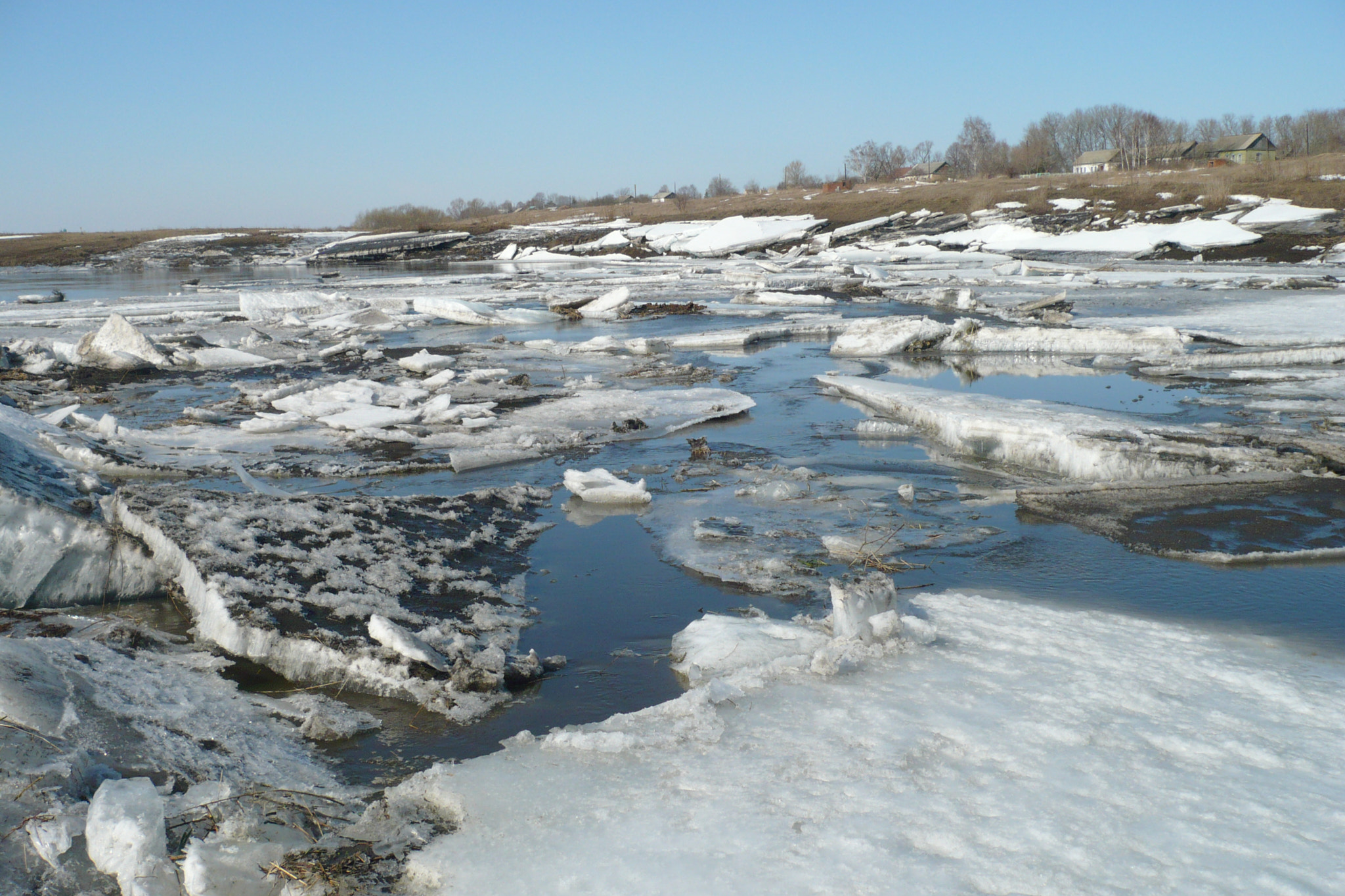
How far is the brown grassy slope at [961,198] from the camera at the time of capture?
1313 inches

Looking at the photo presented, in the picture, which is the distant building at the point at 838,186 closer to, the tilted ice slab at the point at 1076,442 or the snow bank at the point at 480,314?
the snow bank at the point at 480,314

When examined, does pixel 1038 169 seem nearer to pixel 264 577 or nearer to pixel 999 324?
pixel 999 324

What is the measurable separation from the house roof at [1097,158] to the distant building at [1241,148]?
6.82 m

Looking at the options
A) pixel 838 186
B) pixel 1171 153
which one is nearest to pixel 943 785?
pixel 838 186

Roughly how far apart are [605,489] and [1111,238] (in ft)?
96.1

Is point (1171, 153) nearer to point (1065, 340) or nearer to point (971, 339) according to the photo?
point (1065, 340)

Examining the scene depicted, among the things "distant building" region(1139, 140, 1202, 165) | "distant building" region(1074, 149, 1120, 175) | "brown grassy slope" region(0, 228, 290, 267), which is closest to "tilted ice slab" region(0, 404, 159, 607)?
"brown grassy slope" region(0, 228, 290, 267)

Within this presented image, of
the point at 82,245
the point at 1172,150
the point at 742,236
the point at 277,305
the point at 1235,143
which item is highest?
the point at 1235,143

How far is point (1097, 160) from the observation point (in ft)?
265

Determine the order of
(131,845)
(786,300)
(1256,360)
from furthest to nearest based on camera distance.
A: (786,300) → (1256,360) → (131,845)

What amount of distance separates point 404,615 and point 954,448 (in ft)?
15.0

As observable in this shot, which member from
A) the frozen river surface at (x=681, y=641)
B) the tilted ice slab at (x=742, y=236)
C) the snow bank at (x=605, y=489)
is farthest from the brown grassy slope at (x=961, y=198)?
the snow bank at (x=605, y=489)

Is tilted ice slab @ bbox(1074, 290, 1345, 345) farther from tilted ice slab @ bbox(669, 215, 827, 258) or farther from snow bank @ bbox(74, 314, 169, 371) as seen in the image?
tilted ice slab @ bbox(669, 215, 827, 258)

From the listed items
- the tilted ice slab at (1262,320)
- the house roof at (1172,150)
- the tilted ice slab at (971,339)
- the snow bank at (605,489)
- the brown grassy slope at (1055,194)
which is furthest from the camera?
the house roof at (1172,150)
